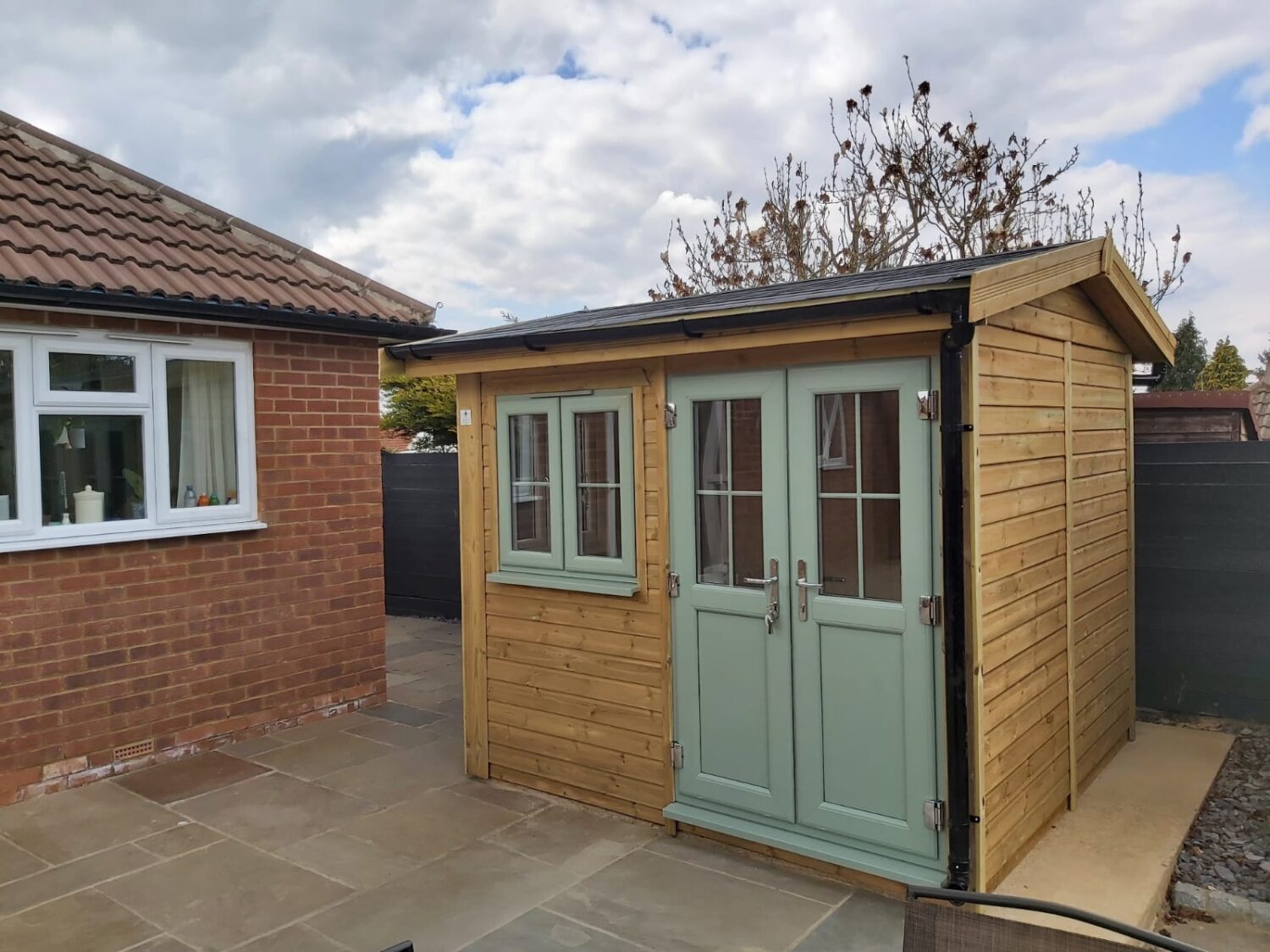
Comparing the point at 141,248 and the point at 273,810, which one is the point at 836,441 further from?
the point at 141,248

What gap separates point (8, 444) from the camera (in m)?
4.80

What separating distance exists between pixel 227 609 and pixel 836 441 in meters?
4.09

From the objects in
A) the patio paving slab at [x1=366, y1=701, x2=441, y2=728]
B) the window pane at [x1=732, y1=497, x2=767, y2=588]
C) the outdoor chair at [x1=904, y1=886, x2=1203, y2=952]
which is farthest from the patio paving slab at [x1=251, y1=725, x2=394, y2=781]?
the outdoor chair at [x1=904, y1=886, x2=1203, y2=952]

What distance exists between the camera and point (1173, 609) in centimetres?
571

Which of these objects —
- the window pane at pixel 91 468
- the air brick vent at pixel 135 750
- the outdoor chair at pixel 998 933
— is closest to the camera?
the outdoor chair at pixel 998 933

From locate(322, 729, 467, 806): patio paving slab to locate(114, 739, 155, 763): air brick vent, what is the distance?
1166mm

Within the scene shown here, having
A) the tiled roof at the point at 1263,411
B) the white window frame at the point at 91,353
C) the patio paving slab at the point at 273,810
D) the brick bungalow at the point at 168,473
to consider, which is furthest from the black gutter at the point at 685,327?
the tiled roof at the point at 1263,411

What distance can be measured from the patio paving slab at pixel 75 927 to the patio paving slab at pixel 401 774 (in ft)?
4.43

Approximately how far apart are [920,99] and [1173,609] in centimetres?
886

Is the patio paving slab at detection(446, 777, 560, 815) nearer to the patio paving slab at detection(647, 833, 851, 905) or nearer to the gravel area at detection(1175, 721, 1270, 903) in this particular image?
the patio paving slab at detection(647, 833, 851, 905)

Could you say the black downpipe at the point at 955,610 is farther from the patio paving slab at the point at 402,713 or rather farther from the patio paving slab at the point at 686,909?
the patio paving slab at the point at 402,713

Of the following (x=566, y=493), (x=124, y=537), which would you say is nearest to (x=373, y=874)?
(x=566, y=493)

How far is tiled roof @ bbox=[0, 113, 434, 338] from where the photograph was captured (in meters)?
4.83

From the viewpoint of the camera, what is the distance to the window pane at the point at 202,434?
18.1 ft
